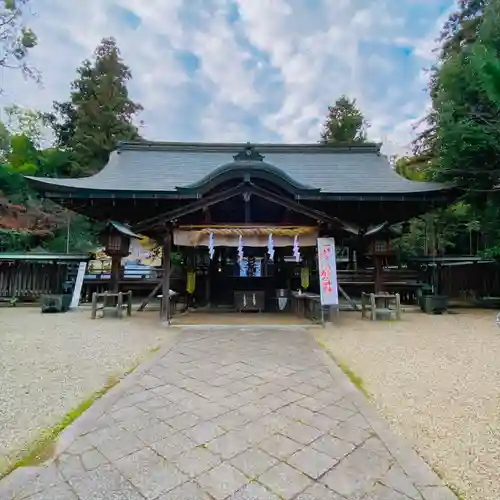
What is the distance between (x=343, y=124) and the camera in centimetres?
2402

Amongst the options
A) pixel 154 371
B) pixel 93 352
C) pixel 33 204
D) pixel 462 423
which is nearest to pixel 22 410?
pixel 154 371

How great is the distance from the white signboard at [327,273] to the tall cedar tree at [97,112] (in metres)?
16.2

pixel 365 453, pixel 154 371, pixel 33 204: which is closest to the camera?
pixel 365 453

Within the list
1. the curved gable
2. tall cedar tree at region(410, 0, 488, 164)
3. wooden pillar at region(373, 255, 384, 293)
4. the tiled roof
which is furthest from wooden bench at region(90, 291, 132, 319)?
tall cedar tree at region(410, 0, 488, 164)

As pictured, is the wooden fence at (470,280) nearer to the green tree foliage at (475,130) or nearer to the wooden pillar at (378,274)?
the green tree foliage at (475,130)

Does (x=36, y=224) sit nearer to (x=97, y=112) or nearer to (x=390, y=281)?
(x=97, y=112)

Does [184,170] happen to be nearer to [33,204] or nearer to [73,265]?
[73,265]

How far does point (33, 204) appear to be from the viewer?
50.9ft

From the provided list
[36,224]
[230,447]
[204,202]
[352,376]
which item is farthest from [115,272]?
[36,224]

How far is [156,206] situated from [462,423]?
8.02m

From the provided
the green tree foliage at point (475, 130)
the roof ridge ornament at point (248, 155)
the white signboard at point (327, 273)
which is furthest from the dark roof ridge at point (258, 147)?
the white signboard at point (327, 273)

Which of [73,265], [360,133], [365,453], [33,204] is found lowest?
[365,453]

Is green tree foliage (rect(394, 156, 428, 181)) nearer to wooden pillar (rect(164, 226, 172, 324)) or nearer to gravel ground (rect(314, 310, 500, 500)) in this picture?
gravel ground (rect(314, 310, 500, 500))

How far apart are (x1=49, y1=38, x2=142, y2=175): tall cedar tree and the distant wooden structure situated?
996 centimetres
